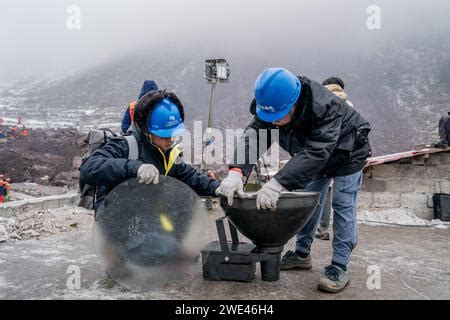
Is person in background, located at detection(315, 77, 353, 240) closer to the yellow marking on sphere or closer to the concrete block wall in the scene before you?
the concrete block wall

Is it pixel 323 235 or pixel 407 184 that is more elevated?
pixel 407 184

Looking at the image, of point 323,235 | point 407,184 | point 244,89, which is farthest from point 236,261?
point 244,89

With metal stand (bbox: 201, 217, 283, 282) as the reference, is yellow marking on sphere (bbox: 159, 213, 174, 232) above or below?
above

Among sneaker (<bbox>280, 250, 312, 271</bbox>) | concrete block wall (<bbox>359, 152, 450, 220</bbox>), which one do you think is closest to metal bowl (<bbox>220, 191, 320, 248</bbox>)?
sneaker (<bbox>280, 250, 312, 271</bbox>)

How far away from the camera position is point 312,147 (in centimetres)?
260

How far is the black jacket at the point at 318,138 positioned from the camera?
2566mm

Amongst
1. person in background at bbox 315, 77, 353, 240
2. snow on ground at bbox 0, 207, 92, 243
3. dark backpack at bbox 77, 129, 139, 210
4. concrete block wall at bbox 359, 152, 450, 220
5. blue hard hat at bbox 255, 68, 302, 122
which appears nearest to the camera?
blue hard hat at bbox 255, 68, 302, 122

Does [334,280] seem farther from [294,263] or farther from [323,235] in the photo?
[323,235]

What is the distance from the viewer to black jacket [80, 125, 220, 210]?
2.57 metres

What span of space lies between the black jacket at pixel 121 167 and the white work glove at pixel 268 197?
59 centimetres

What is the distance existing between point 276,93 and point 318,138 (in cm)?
41

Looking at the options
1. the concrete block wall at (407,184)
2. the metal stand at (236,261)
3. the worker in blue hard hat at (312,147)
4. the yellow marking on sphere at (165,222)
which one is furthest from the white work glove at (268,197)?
the concrete block wall at (407,184)

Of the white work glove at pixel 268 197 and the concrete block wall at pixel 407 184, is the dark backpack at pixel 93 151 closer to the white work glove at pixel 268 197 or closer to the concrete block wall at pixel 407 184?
the white work glove at pixel 268 197

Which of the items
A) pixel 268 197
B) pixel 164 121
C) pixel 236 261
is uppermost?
pixel 164 121
